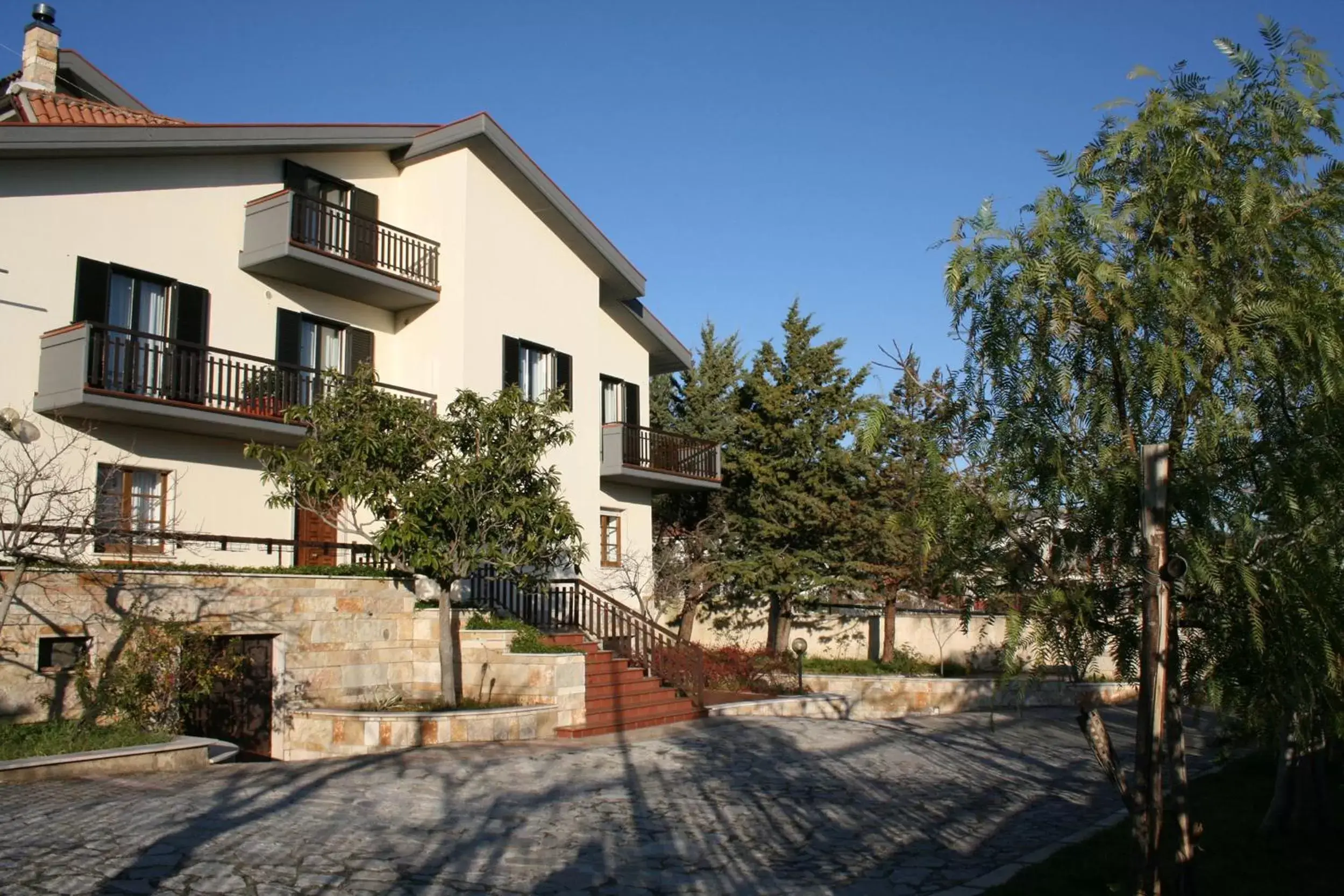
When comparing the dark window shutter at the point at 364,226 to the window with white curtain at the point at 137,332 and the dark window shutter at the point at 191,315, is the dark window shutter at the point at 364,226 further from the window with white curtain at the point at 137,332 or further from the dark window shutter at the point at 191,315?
the window with white curtain at the point at 137,332

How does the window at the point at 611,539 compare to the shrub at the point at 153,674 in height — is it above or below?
above

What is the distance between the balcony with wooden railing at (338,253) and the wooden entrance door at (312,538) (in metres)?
4.09

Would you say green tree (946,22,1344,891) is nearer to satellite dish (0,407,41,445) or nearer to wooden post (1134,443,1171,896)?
wooden post (1134,443,1171,896)

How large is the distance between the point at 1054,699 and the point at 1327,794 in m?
15.5

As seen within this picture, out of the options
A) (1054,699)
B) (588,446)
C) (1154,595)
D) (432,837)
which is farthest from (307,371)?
(1054,699)

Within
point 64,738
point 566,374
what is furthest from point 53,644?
point 566,374

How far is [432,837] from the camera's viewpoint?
367 inches

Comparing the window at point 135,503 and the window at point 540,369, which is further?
the window at point 540,369

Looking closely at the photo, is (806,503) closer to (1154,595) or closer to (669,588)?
(669,588)

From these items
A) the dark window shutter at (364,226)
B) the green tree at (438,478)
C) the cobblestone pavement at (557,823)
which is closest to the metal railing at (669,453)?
the dark window shutter at (364,226)

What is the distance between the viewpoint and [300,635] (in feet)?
51.3

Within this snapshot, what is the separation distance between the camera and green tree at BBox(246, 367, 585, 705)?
1549 cm

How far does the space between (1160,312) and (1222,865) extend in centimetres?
474

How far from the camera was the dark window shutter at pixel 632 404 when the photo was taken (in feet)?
87.5
